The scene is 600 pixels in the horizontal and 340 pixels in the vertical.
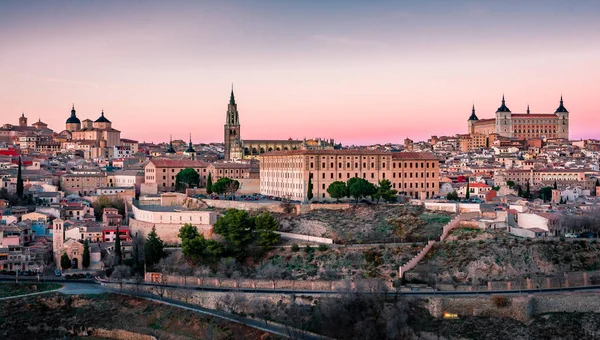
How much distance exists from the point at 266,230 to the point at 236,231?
166 cm

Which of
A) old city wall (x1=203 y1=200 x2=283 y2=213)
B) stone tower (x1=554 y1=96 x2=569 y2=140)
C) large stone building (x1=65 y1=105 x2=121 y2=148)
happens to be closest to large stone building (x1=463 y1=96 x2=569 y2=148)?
stone tower (x1=554 y1=96 x2=569 y2=140)

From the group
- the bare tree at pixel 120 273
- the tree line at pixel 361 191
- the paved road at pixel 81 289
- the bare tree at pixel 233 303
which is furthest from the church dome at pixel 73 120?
the bare tree at pixel 233 303

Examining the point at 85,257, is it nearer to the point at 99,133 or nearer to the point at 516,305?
the point at 516,305

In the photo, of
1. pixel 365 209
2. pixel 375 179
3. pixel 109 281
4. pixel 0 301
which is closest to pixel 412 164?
pixel 375 179

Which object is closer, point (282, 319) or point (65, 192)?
point (282, 319)

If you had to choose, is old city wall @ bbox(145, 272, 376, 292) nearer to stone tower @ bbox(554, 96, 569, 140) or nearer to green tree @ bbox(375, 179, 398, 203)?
green tree @ bbox(375, 179, 398, 203)

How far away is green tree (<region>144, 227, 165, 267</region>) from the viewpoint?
141ft

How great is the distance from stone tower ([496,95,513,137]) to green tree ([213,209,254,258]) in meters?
84.0

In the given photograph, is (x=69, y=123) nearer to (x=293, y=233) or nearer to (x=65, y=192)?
(x=65, y=192)

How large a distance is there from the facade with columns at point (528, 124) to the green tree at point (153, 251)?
8430cm

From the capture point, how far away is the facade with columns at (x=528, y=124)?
397 ft

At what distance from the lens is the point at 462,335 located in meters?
31.2

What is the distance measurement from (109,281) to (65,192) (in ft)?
82.7

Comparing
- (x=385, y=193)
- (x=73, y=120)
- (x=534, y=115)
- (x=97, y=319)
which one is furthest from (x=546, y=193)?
(x=73, y=120)
